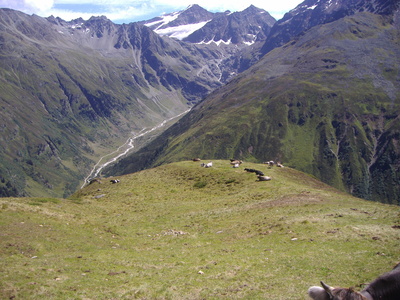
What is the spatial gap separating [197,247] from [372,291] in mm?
21536

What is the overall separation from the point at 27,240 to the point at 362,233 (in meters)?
→ 31.1

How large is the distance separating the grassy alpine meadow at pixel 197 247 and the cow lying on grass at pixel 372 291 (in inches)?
128

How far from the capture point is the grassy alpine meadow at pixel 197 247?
1894 cm

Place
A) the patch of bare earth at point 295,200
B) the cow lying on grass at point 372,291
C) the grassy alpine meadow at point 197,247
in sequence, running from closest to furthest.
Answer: the cow lying on grass at point 372,291, the grassy alpine meadow at point 197,247, the patch of bare earth at point 295,200

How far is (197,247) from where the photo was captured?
99.5 feet

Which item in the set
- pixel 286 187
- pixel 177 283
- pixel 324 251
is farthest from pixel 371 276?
pixel 286 187

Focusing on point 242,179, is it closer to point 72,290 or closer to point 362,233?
point 362,233

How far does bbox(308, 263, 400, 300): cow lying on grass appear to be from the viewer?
931cm

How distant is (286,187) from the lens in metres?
56.1

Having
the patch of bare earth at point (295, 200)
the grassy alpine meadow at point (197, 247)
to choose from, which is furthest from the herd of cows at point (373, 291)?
the patch of bare earth at point (295, 200)

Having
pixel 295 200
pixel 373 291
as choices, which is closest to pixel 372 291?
pixel 373 291

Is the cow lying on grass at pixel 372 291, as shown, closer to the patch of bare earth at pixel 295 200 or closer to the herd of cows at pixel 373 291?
the herd of cows at pixel 373 291

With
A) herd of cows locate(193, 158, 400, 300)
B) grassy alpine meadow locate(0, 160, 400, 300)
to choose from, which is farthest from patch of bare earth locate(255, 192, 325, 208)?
herd of cows locate(193, 158, 400, 300)

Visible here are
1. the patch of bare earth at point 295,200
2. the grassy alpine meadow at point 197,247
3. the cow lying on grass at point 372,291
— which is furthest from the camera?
the patch of bare earth at point 295,200
